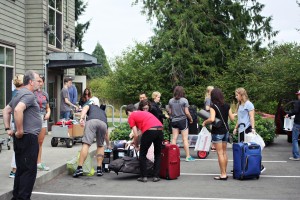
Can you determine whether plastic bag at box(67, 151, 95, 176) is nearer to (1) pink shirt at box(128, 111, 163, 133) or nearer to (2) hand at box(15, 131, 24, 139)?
(1) pink shirt at box(128, 111, 163, 133)

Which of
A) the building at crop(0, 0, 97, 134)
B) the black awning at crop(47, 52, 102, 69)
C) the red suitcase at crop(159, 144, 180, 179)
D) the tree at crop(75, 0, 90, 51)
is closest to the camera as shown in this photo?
the red suitcase at crop(159, 144, 180, 179)

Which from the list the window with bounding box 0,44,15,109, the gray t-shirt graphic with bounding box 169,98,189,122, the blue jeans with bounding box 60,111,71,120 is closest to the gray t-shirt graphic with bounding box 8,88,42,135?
the gray t-shirt graphic with bounding box 169,98,189,122

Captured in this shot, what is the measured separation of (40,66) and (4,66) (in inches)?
80.9

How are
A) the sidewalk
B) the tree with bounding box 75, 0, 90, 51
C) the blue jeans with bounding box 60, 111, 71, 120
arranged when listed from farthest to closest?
the tree with bounding box 75, 0, 90, 51, the blue jeans with bounding box 60, 111, 71, 120, the sidewalk

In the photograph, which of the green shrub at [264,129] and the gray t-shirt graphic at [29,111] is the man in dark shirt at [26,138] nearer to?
the gray t-shirt graphic at [29,111]

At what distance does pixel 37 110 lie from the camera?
6613mm

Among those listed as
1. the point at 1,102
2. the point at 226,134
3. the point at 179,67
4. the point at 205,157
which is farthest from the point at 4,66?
the point at 179,67

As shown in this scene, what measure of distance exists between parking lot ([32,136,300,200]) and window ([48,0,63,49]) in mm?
9770

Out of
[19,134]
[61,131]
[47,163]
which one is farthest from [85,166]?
[61,131]

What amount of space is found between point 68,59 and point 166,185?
9814 millimetres

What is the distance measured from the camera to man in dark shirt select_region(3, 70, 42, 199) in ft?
20.7

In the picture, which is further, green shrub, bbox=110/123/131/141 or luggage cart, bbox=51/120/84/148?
green shrub, bbox=110/123/131/141

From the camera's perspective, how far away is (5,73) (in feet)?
50.2

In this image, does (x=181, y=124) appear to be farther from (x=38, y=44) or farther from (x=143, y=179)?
(x=38, y=44)
